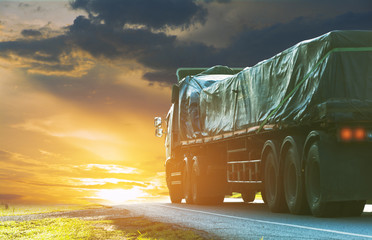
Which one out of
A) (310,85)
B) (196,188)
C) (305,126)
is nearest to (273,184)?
(305,126)

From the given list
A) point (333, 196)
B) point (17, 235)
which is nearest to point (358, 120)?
point (333, 196)

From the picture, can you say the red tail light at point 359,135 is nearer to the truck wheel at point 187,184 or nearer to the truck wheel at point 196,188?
the truck wheel at point 196,188

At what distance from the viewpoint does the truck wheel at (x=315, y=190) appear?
12247 mm

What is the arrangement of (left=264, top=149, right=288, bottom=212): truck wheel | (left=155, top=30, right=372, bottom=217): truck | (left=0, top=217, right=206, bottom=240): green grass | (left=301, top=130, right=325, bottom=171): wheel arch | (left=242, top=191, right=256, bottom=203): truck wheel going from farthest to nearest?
(left=242, top=191, right=256, bottom=203): truck wheel < (left=264, top=149, right=288, bottom=212): truck wheel < (left=301, top=130, right=325, bottom=171): wheel arch < (left=155, top=30, right=372, bottom=217): truck < (left=0, top=217, right=206, bottom=240): green grass

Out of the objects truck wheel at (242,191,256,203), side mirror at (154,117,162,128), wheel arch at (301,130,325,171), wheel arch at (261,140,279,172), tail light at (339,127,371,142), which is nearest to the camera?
tail light at (339,127,371,142)

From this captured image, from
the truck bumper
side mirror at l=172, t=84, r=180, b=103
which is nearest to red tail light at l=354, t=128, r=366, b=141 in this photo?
the truck bumper

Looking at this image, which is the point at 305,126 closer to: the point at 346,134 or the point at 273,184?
the point at 346,134

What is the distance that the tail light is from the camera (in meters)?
12.0

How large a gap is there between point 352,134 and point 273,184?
10.0 ft

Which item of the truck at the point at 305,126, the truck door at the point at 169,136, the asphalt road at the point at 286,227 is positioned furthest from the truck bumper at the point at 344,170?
the truck door at the point at 169,136

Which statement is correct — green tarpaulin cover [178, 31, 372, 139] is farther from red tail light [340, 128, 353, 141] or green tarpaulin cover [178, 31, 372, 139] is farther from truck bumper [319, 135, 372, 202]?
truck bumper [319, 135, 372, 202]

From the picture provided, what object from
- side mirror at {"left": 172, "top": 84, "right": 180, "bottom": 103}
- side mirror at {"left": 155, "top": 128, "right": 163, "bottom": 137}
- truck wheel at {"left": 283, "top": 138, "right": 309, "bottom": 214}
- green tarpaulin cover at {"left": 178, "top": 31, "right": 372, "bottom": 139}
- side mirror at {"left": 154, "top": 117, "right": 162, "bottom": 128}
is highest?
side mirror at {"left": 172, "top": 84, "right": 180, "bottom": 103}

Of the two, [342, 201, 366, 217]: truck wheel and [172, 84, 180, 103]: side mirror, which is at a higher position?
[172, 84, 180, 103]: side mirror

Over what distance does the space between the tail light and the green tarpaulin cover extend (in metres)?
0.23
